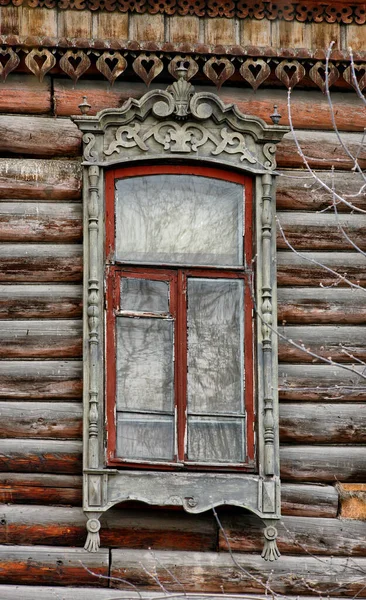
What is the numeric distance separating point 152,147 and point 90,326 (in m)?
1.12

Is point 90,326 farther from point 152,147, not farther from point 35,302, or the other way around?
point 152,147

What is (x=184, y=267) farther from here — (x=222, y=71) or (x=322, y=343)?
(x=222, y=71)

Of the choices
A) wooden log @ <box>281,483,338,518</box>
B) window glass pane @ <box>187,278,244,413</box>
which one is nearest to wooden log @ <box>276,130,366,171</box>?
window glass pane @ <box>187,278,244,413</box>

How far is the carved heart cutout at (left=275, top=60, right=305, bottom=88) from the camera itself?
9156mm

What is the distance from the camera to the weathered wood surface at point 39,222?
8.84 meters

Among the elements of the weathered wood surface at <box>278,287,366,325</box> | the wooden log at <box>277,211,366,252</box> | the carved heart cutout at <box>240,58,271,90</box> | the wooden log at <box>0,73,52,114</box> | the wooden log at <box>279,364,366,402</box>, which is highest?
the carved heart cutout at <box>240,58,271,90</box>

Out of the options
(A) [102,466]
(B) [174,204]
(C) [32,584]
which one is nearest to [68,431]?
(A) [102,466]

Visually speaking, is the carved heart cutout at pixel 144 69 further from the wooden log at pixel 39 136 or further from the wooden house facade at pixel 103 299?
the wooden log at pixel 39 136

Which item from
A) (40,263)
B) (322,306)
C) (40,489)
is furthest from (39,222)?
(322,306)

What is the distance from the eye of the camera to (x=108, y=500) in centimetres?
835

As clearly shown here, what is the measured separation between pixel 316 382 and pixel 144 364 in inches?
38.7

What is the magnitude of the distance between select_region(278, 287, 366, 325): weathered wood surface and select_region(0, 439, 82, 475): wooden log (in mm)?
1449

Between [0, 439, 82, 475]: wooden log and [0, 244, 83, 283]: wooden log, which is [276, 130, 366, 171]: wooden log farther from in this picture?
[0, 439, 82, 475]: wooden log

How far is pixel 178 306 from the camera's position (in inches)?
346
